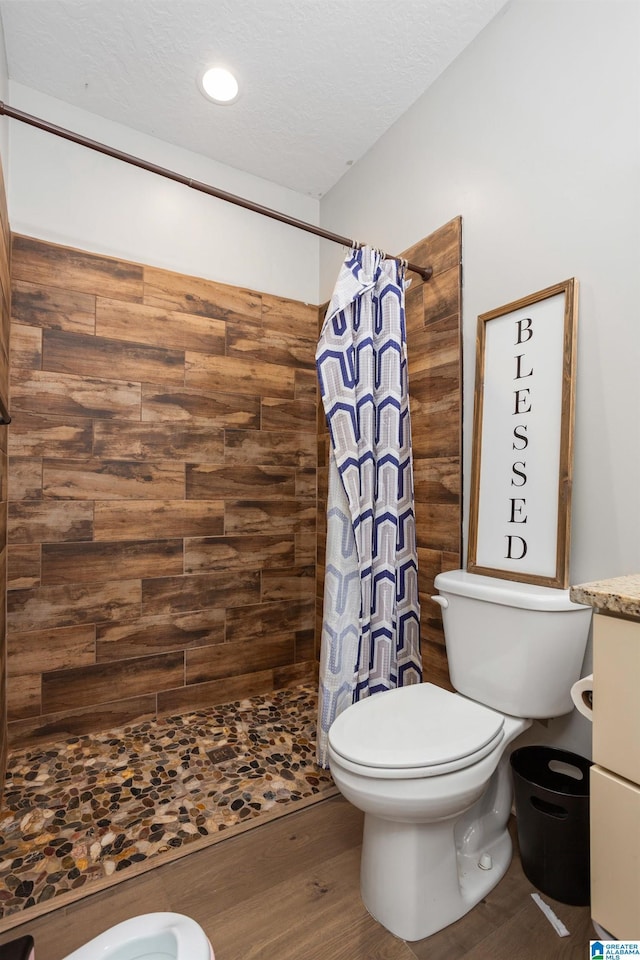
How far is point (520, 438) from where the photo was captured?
161cm

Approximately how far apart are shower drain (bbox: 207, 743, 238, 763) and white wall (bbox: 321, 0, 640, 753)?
119 cm

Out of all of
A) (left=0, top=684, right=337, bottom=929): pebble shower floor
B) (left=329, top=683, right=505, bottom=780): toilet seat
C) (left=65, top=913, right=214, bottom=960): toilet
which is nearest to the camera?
(left=65, top=913, right=214, bottom=960): toilet

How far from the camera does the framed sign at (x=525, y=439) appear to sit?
147 cm

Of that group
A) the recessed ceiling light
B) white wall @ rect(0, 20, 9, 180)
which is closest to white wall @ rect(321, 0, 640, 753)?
the recessed ceiling light

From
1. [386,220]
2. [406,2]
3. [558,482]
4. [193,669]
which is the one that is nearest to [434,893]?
[558,482]

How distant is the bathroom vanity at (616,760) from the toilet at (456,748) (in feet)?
1.14

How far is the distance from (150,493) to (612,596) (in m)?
1.94

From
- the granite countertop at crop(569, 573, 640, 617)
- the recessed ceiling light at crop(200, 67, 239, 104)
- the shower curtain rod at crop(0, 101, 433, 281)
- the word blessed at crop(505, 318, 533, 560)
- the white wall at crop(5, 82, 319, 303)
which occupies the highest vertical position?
the recessed ceiling light at crop(200, 67, 239, 104)

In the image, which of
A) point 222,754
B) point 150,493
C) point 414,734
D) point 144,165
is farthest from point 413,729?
point 144,165

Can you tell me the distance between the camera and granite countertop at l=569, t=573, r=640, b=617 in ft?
2.72

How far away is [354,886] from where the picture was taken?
138 centimetres

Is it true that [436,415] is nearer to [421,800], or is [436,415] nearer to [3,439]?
[421,800]

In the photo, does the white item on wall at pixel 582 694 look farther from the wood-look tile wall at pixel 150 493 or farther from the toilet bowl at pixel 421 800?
the wood-look tile wall at pixel 150 493

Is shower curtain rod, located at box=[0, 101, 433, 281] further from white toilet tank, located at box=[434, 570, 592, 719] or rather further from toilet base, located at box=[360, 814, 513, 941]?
toilet base, located at box=[360, 814, 513, 941]
